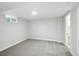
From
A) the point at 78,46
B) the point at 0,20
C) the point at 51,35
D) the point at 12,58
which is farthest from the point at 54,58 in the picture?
the point at 51,35

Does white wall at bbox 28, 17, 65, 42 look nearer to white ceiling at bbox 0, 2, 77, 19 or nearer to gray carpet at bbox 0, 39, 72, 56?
gray carpet at bbox 0, 39, 72, 56

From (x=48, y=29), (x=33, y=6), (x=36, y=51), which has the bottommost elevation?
(x=36, y=51)

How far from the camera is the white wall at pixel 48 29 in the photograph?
Result: 17.7ft

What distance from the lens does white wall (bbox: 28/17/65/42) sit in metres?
5.38

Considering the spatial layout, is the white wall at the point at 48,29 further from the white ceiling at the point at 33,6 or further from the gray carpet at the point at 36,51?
the white ceiling at the point at 33,6

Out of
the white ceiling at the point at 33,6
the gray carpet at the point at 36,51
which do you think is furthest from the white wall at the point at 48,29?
the white ceiling at the point at 33,6

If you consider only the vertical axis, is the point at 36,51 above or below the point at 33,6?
below

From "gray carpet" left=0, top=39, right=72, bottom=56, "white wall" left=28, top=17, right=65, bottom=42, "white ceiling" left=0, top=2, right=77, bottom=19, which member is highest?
"white ceiling" left=0, top=2, right=77, bottom=19

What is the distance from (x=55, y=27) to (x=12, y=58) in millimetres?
5094

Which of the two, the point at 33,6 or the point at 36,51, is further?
the point at 36,51

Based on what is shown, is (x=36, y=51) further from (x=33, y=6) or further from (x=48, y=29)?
(x=48, y=29)

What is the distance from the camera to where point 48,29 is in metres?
6.09

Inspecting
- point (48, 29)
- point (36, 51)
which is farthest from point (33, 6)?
point (48, 29)

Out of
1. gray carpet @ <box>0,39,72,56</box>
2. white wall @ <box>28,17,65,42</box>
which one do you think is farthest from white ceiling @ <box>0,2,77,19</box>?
white wall @ <box>28,17,65,42</box>
